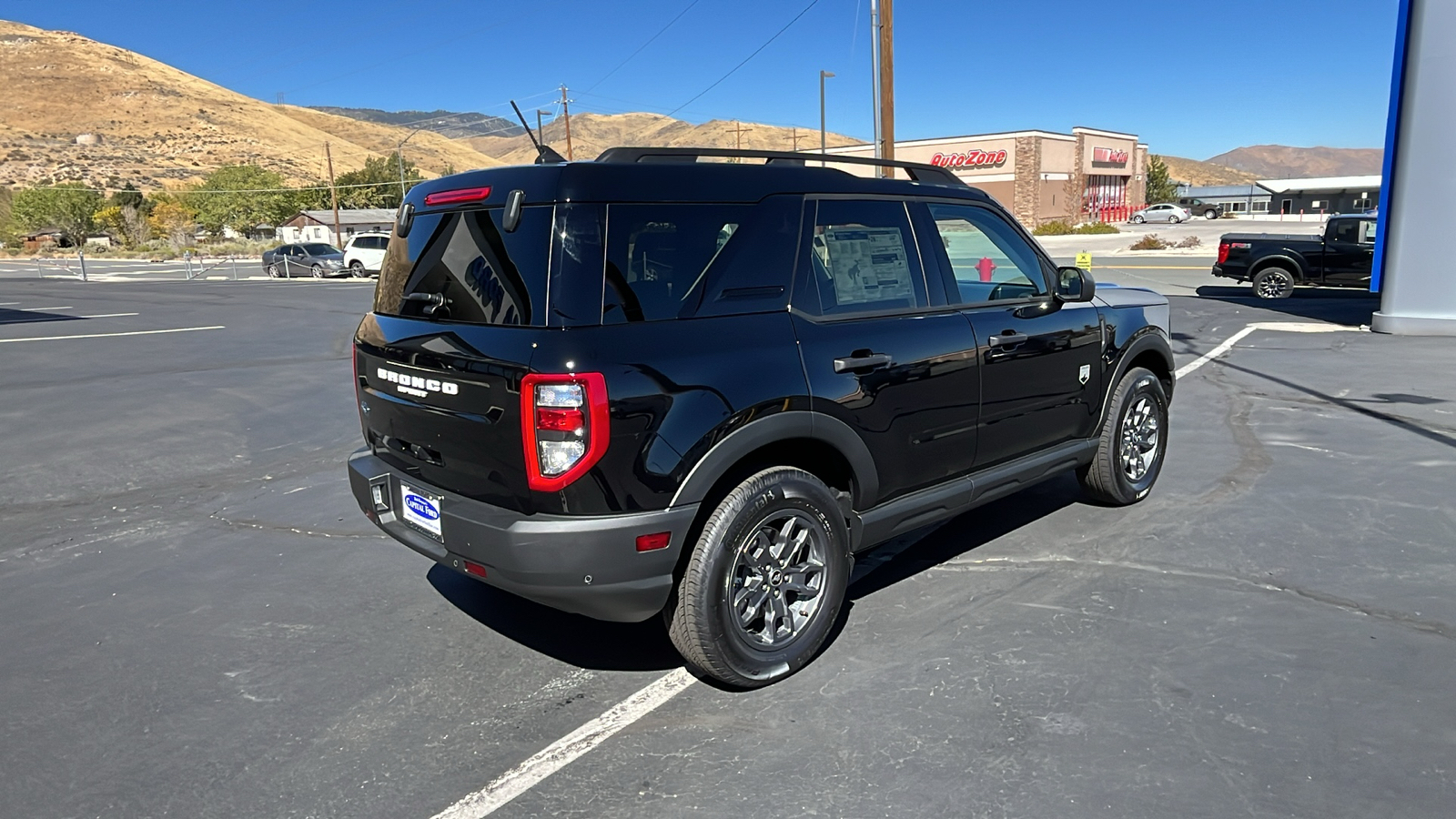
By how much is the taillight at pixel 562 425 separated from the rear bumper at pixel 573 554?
170 mm

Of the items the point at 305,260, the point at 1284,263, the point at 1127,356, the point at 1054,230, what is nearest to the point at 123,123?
the point at 305,260

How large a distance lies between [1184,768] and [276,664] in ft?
11.2

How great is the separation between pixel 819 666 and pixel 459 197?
232cm

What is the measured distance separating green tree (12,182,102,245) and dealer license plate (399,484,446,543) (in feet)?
329

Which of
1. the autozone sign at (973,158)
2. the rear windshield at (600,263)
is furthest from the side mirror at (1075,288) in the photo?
the autozone sign at (973,158)

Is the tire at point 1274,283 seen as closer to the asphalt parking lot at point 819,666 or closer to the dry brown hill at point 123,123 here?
the asphalt parking lot at point 819,666

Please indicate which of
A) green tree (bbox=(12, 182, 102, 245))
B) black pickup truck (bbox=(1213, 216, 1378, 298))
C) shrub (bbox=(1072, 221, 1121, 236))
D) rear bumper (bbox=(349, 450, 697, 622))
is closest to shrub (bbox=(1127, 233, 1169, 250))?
shrub (bbox=(1072, 221, 1121, 236))

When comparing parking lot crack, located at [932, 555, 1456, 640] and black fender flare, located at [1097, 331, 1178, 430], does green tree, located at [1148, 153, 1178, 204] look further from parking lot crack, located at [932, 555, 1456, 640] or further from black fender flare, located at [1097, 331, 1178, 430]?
parking lot crack, located at [932, 555, 1456, 640]

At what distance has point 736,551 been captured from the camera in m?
3.41

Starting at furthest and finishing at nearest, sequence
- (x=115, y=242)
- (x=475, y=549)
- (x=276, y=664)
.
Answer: (x=115, y=242) < (x=276, y=664) < (x=475, y=549)

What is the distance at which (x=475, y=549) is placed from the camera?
329 centimetres

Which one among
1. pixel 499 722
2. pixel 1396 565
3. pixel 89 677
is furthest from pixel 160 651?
pixel 1396 565

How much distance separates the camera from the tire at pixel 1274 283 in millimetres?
18922

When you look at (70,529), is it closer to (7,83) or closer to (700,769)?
(700,769)
